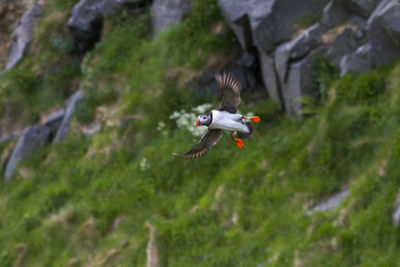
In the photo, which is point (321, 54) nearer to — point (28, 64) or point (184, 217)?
point (184, 217)

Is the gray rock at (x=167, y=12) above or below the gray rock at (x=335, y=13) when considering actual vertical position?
below

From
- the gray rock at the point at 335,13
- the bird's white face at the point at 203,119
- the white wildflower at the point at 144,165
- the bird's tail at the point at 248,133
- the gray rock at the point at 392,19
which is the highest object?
the bird's white face at the point at 203,119

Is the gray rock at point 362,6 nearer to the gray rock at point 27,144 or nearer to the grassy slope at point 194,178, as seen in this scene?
the grassy slope at point 194,178

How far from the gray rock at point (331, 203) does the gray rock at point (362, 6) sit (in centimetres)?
359

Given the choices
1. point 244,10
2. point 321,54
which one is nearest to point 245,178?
point 321,54

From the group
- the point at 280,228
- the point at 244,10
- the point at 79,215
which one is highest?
the point at 244,10

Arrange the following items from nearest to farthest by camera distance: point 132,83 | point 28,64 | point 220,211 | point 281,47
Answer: point 220,211, point 281,47, point 132,83, point 28,64

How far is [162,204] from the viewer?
449 inches

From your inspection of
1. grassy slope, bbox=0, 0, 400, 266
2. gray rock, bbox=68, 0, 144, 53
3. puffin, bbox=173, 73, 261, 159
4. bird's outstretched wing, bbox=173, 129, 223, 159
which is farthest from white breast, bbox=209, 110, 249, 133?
gray rock, bbox=68, 0, 144, 53

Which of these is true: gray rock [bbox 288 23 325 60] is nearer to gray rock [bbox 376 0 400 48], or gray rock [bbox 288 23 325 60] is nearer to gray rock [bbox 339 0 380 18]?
gray rock [bbox 339 0 380 18]

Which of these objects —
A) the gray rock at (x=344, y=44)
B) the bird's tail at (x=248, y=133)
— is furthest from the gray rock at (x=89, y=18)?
the bird's tail at (x=248, y=133)

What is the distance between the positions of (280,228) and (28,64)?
1173cm

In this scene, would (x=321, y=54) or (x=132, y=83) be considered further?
(x=132, y=83)

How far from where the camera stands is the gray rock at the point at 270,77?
11656 mm
